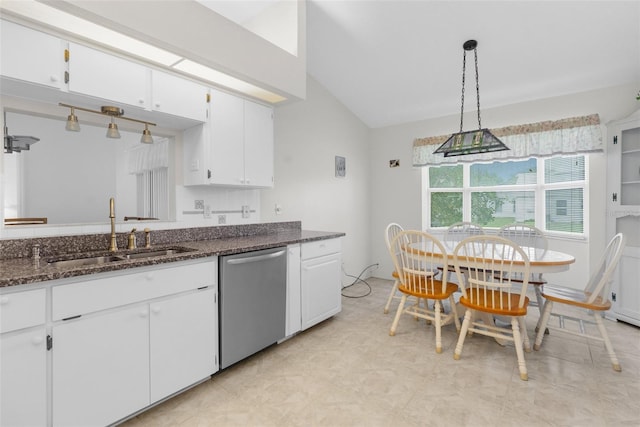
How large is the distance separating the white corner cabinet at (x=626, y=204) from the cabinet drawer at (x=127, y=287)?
12.4 feet

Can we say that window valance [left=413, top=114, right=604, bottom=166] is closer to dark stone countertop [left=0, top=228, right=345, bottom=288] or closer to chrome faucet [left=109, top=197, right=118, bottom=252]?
dark stone countertop [left=0, top=228, right=345, bottom=288]

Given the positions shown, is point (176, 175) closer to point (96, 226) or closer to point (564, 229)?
point (96, 226)

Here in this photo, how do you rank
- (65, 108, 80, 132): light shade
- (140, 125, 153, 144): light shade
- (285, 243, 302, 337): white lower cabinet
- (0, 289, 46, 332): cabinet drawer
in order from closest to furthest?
(0, 289, 46, 332): cabinet drawer → (65, 108, 80, 132): light shade → (140, 125, 153, 144): light shade → (285, 243, 302, 337): white lower cabinet

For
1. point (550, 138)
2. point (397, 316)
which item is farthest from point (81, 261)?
point (550, 138)

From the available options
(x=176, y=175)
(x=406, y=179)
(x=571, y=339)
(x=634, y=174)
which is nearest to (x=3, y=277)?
(x=176, y=175)

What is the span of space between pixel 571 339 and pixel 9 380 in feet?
12.2

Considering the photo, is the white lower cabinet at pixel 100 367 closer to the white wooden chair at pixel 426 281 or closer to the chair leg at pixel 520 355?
the white wooden chair at pixel 426 281

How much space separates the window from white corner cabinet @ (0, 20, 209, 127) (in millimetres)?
3515

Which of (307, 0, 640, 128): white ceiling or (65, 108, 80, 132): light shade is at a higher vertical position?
(307, 0, 640, 128): white ceiling

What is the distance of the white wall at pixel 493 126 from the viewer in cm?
325

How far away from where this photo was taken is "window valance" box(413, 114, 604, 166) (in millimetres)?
3234

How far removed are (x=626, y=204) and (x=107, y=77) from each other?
4.52 meters

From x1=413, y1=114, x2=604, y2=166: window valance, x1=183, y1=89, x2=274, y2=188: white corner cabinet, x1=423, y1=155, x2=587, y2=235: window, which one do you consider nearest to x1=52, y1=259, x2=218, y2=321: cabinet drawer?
x1=183, y1=89, x2=274, y2=188: white corner cabinet

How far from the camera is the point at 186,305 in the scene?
73.5 inches
